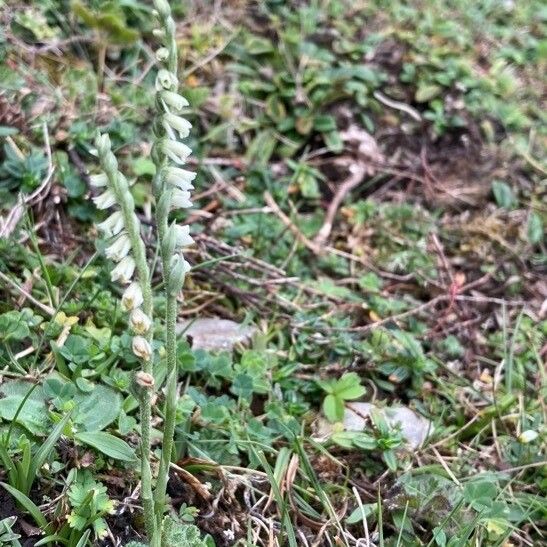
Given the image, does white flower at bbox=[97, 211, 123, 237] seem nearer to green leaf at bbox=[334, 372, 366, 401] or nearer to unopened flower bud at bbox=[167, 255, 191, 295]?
unopened flower bud at bbox=[167, 255, 191, 295]

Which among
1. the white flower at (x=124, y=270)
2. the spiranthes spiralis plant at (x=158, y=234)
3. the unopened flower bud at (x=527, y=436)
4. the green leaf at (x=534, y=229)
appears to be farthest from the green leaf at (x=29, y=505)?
the green leaf at (x=534, y=229)

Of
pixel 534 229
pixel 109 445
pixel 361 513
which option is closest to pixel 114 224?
pixel 109 445

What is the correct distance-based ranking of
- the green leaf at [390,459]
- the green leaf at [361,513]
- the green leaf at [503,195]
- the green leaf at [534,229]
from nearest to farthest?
the green leaf at [361,513] < the green leaf at [390,459] < the green leaf at [534,229] < the green leaf at [503,195]

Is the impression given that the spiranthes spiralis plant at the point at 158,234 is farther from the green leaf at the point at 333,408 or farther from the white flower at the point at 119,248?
the green leaf at the point at 333,408

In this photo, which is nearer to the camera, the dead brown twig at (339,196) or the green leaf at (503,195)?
the dead brown twig at (339,196)

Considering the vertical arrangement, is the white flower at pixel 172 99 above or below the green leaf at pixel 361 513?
above

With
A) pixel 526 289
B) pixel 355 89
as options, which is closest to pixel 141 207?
pixel 355 89

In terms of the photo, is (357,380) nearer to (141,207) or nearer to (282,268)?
(282,268)

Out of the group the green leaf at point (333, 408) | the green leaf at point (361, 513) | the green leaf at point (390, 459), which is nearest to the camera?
the green leaf at point (361, 513)
